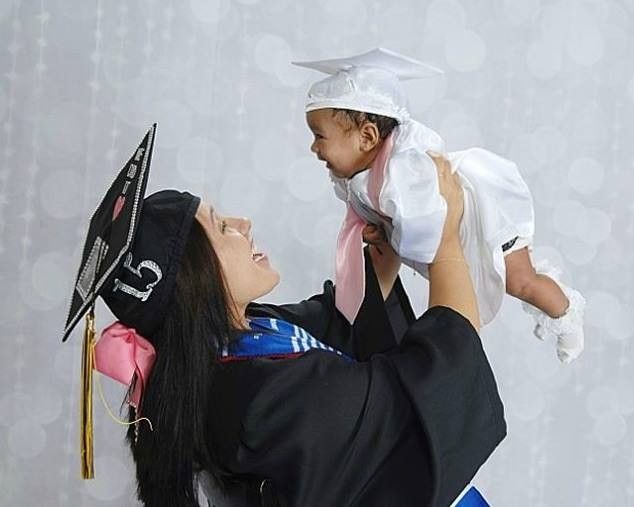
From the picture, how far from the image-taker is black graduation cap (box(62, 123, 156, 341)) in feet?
3.62

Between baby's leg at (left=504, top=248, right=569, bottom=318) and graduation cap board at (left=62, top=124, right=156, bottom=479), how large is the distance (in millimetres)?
522

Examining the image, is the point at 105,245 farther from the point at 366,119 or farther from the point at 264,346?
the point at 366,119

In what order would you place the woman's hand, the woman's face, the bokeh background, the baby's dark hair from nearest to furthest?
the woman's face → the baby's dark hair → the woman's hand → the bokeh background

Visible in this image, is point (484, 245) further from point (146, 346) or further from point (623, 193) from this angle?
point (623, 193)

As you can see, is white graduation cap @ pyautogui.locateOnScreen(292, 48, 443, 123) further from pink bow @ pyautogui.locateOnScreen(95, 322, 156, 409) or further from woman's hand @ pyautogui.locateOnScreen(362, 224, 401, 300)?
pink bow @ pyautogui.locateOnScreen(95, 322, 156, 409)

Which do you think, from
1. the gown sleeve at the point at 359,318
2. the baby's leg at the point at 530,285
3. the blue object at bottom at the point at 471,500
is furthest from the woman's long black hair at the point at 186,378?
the baby's leg at the point at 530,285

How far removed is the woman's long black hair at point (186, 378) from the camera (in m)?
1.17

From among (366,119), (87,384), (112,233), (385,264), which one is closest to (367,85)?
(366,119)

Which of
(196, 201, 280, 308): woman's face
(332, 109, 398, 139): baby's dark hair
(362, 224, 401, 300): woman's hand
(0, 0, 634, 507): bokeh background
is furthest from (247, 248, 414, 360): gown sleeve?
(0, 0, 634, 507): bokeh background

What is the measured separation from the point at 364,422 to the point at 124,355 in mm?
289

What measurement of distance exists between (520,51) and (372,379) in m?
1.00

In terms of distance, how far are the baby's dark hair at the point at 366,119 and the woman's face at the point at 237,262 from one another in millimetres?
209

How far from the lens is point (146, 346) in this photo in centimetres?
120

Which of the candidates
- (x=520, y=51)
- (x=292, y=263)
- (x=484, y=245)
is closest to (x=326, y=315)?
(x=484, y=245)
